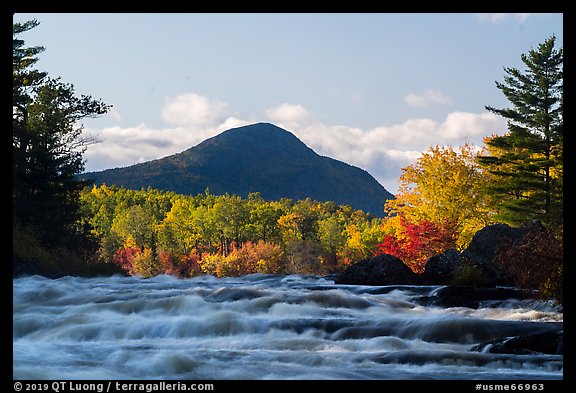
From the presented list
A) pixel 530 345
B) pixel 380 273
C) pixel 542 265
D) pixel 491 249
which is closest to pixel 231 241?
pixel 380 273

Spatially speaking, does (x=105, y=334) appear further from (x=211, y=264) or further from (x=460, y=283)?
(x=211, y=264)

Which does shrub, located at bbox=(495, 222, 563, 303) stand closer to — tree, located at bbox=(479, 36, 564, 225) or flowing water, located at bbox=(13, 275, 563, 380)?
flowing water, located at bbox=(13, 275, 563, 380)

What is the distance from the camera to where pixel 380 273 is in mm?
30234

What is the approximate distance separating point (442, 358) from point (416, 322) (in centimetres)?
402

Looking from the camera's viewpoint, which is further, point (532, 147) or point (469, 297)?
point (532, 147)

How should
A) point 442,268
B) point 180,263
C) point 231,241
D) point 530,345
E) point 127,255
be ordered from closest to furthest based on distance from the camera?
point 530,345 < point 442,268 < point 127,255 < point 180,263 < point 231,241

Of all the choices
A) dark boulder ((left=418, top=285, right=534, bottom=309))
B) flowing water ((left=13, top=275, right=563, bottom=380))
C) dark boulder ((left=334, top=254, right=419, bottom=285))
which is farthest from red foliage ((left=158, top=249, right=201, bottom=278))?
dark boulder ((left=418, top=285, right=534, bottom=309))

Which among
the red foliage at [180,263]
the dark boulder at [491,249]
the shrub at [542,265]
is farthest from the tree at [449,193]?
the red foliage at [180,263]

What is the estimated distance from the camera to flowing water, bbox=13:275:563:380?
12633 millimetres

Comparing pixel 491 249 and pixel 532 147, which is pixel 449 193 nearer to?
pixel 532 147

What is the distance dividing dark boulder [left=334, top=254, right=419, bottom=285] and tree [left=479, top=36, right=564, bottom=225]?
1867cm

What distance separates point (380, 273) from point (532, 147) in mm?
23277

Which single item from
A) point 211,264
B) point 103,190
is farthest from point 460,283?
point 103,190

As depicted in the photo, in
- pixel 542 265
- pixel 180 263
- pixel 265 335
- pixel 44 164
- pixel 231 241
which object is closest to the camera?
pixel 542 265
